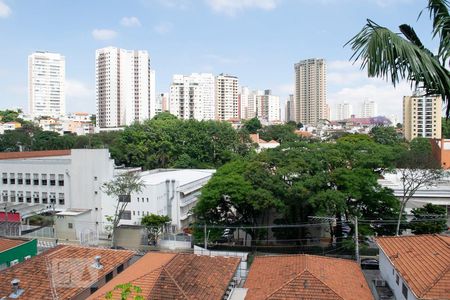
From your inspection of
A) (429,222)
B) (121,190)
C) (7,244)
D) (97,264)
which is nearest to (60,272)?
(97,264)

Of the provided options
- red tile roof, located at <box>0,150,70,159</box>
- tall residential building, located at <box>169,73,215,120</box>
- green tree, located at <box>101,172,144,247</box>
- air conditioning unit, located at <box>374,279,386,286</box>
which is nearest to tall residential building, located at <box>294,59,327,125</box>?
tall residential building, located at <box>169,73,215,120</box>

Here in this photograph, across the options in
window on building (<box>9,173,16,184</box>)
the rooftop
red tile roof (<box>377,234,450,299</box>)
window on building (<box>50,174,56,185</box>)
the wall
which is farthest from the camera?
window on building (<box>9,173,16,184</box>)

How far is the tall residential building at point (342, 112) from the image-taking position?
17589 cm

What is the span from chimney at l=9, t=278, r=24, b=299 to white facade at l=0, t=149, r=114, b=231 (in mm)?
15276

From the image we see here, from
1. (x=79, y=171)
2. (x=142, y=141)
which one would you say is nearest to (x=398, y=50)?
(x=79, y=171)

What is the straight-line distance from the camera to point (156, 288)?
11539mm

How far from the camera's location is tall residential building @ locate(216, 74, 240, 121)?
328 ft

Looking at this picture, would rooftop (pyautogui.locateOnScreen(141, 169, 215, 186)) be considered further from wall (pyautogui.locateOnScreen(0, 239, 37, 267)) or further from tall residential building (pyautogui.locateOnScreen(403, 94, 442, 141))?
tall residential building (pyautogui.locateOnScreen(403, 94, 442, 141))

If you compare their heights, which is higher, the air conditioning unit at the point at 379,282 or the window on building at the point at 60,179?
the window on building at the point at 60,179

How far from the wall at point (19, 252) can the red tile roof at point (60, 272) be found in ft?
8.46

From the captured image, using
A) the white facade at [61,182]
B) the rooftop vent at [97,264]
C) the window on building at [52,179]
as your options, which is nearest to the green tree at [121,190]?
the white facade at [61,182]

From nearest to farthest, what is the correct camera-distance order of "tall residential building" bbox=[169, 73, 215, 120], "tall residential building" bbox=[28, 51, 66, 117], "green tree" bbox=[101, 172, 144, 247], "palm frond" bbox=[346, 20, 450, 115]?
"palm frond" bbox=[346, 20, 450, 115], "green tree" bbox=[101, 172, 144, 247], "tall residential building" bbox=[169, 73, 215, 120], "tall residential building" bbox=[28, 51, 66, 117]

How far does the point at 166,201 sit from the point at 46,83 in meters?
92.7

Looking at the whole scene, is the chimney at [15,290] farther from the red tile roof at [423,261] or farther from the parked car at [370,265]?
the parked car at [370,265]
